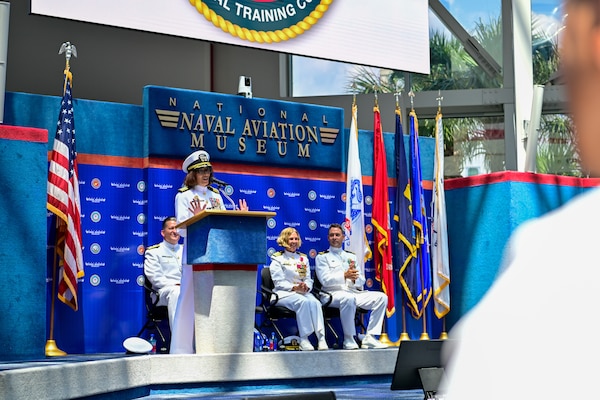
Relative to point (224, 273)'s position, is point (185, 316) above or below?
below

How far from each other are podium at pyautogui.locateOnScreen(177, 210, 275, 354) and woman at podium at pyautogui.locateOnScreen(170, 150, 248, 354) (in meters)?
0.09

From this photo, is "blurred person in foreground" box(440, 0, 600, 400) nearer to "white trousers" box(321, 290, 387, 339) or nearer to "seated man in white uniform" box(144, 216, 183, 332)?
"seated man in white uniform" box(144, 216, 183, 332)

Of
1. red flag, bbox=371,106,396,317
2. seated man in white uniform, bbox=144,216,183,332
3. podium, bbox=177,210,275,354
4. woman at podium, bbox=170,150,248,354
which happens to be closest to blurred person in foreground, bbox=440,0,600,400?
podium, bbox=177,210,275,354

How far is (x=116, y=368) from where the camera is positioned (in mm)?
6719

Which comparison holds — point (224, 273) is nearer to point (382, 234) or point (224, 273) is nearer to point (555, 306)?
point (382, 234)

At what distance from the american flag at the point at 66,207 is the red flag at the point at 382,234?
10.6 feet

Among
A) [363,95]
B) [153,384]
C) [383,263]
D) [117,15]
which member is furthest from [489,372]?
[363,95]

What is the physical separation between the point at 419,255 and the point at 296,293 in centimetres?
182

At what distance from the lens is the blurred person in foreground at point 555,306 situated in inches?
20.3

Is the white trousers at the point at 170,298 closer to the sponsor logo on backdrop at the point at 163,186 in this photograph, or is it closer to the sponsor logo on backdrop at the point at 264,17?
the sponsor logo on backdrop at the point at 163,186

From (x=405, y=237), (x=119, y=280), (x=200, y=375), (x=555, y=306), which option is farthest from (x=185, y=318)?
(x=555, y=306)

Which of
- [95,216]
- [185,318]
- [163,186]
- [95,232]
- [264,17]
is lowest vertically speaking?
[185,318]

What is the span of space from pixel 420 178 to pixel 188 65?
420 centimetres

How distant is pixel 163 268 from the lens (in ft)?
27.5
